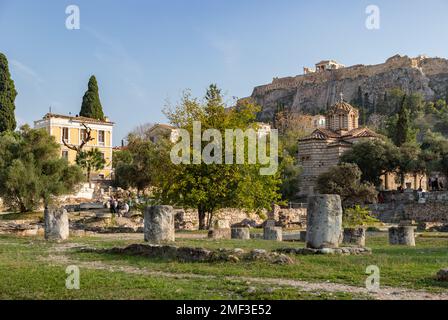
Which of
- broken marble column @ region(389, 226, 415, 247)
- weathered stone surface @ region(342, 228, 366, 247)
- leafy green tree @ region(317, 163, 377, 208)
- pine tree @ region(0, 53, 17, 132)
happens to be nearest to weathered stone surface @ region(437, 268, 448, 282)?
weathered stone surface @ region(342, 228, 366, 247)

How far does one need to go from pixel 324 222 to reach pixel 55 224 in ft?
29.1

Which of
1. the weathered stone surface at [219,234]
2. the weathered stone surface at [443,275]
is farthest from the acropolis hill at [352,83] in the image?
the weathered stone surface at [443,275]

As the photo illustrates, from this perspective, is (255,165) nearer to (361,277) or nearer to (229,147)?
(229,147)

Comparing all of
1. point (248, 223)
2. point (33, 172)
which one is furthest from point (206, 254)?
point (248, 223)

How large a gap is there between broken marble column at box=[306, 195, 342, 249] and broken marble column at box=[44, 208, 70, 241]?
327 inches

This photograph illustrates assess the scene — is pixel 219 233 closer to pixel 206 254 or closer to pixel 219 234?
pixel 219 234

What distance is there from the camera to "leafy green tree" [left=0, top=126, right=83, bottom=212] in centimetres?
2853

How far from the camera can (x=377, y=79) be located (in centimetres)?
10850

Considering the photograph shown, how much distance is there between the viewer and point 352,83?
113 m

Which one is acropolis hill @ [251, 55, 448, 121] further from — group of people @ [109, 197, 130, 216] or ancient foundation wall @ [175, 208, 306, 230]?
group of people @ [109, 197, 130, 216]

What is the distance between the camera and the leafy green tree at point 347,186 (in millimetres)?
37781

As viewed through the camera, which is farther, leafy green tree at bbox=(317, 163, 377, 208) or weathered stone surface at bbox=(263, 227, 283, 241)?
leafy green tree at bbox=(317, 163, 377, 208)

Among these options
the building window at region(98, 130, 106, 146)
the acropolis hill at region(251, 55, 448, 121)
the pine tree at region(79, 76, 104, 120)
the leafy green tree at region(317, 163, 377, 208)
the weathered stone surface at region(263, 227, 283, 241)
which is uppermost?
the acropolis hill at region(251, 55, 448, 121)

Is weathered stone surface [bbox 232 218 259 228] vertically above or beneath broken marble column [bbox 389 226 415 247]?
beneath
